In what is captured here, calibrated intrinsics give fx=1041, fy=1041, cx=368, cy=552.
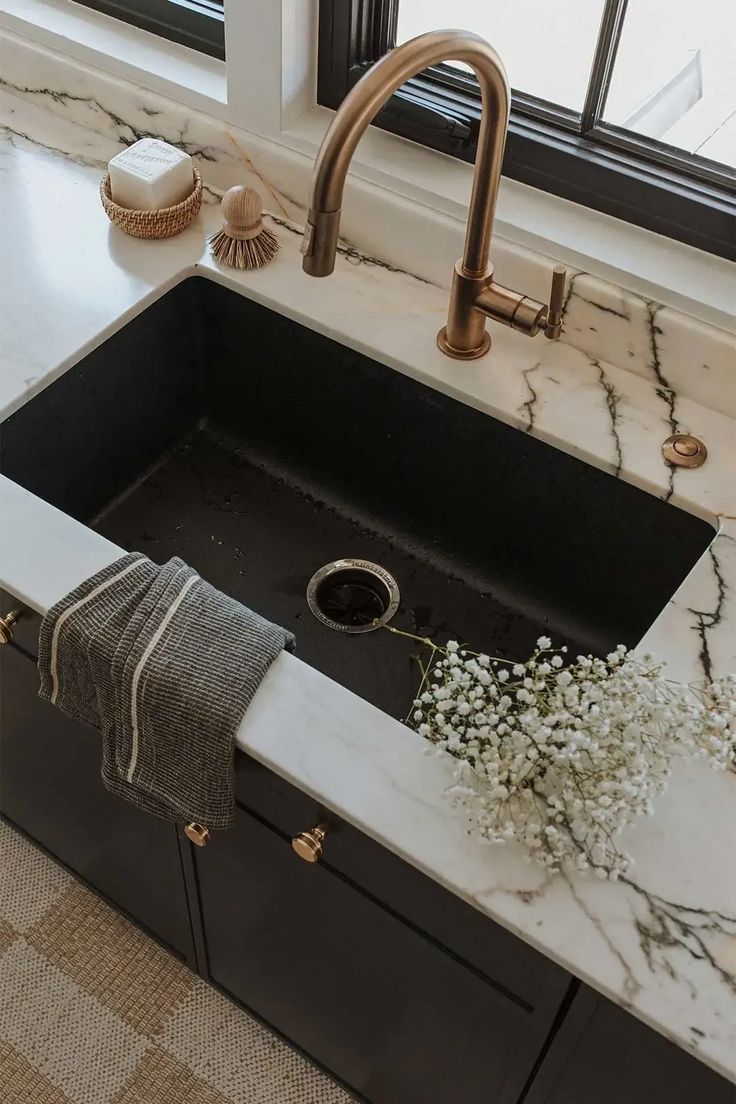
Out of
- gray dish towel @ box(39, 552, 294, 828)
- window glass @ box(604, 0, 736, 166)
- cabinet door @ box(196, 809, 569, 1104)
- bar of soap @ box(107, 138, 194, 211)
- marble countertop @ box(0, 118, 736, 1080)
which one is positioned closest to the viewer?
marble countertop @ box(0, 118, 736, 1080)

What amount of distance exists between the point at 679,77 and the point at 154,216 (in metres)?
0.61

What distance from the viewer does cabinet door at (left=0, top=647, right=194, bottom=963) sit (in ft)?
3.88

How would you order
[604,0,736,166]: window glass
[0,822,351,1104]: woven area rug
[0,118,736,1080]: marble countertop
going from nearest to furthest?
1. [0,118,736,1080]: marble countertop
2. [604,0,736,166]: window glass
3. [0,822,351,1104]: woven area rug

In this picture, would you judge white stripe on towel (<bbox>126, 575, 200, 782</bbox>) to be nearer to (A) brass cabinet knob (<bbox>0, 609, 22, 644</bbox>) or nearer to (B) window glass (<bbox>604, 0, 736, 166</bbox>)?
(A) brass cabinet knob (<bbox>0, 609, 22, 644</bbox>)

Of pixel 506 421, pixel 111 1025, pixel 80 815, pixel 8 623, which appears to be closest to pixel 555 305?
pixel 506 421

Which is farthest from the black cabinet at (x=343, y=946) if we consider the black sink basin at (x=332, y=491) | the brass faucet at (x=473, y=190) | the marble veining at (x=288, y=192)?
the marble veining at (x=288, y=192)

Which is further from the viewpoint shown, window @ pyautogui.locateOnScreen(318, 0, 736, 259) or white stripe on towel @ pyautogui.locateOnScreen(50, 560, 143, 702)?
window @ pyautogui.locateOnScreen(318, 0, 736, 259)

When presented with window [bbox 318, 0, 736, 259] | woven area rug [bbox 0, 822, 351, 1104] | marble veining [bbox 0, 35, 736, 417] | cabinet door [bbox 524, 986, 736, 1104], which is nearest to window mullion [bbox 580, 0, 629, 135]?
window [bbox 318, 0, 736, 259]

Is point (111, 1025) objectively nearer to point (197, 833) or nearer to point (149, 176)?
point (197, 833)

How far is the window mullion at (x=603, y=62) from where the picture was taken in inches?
42.2

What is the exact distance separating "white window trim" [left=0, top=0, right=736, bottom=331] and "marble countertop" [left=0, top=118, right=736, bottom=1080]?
0.09 meters

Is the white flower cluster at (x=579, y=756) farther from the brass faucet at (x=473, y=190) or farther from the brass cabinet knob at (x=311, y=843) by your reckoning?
the brass faucet at (x=473, y=190)

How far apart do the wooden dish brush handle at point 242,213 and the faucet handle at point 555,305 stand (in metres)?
0.37

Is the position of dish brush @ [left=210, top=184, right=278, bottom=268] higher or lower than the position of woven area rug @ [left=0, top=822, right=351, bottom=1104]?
higher
